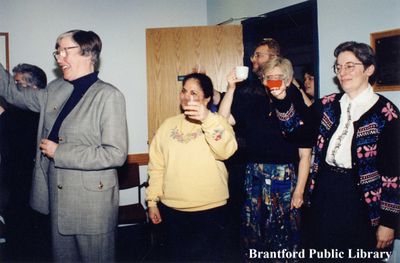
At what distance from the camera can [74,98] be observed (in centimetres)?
172

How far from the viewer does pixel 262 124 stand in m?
2.11

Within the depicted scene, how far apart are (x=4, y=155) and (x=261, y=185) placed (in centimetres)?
200

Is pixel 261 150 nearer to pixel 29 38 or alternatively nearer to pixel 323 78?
pixel 323 78

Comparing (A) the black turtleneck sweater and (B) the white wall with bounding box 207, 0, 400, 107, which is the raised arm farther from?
(B) the white wall with bounding box 207, 0, 400, 107

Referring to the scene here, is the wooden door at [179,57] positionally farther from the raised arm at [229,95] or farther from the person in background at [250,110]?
the raised arm at [229,95]

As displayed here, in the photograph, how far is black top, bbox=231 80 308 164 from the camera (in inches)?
81.0

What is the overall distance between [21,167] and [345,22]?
8.90ft

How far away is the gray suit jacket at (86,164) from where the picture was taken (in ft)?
5.31

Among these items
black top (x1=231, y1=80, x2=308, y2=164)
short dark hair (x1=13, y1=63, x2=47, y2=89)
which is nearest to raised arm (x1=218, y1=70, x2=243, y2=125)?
black top (x1=231, y1=80, x2=308, y2=164)

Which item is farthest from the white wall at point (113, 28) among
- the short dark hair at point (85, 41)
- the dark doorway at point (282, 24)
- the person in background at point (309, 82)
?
the short dark hair at point (85, 41)

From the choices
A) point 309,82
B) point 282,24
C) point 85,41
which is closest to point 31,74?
point 85,41

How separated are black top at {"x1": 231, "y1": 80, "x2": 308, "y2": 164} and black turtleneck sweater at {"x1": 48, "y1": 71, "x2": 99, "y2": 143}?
36.7 inches

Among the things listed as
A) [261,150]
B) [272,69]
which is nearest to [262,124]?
[261,150]

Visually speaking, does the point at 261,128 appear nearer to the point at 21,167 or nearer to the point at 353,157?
the point at 353,157
